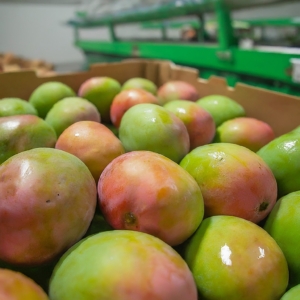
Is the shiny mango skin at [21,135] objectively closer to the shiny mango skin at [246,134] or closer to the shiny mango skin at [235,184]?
the shiny mango skin at [235,184]

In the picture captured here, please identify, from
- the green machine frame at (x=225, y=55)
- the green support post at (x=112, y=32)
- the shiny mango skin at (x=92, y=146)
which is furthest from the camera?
the green support post at (x=112, y=32)

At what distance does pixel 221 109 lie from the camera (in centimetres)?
90

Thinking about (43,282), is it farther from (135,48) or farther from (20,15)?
(20,15)

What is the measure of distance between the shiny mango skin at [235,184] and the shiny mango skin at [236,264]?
0.05m

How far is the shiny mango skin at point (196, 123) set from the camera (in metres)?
0.77

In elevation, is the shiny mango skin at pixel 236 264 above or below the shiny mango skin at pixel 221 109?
below

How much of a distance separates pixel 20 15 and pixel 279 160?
5481 millimetres

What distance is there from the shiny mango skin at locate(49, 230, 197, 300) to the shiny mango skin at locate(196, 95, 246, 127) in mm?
535

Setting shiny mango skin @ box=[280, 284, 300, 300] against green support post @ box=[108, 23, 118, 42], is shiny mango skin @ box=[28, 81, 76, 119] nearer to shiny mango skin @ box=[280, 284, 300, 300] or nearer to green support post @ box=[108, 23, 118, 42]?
shiny mango skin @ box=[280, 284, 300, 300]

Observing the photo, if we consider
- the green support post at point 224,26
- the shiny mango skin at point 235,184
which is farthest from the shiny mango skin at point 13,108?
the green support post at point 224,26

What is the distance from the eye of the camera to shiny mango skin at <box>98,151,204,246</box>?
0.47 m

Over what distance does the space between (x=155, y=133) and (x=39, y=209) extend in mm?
284

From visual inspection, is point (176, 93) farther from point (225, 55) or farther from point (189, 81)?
point (225, 55)

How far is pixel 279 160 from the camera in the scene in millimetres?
650
